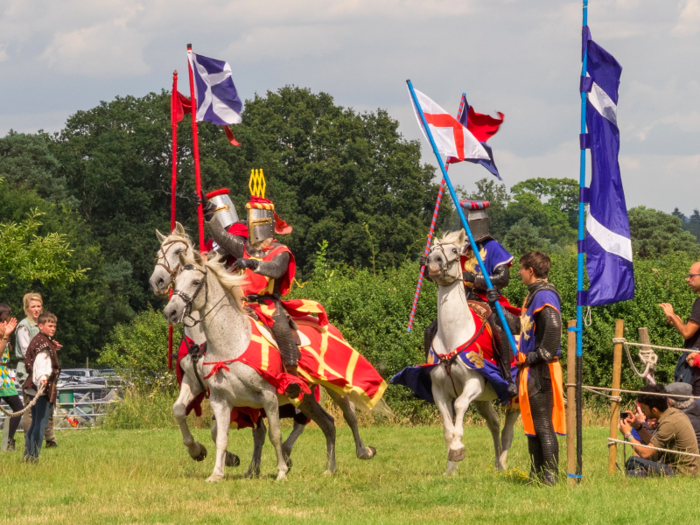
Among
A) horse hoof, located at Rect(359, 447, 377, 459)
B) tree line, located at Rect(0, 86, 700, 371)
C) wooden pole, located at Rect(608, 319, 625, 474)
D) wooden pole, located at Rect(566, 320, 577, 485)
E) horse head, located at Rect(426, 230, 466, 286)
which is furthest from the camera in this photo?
tree line, located at Rect(0, 86, 700, 371)

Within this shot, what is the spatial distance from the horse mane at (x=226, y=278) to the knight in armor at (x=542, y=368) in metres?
2.96

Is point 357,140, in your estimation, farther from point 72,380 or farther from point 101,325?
point 72,380

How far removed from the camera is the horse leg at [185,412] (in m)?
10.3

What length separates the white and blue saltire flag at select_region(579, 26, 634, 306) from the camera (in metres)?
8.58

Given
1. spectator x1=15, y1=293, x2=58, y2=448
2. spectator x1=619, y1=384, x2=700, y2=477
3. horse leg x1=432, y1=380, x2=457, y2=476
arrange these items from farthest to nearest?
1. spectator x1=15, y1=293, x2=58, y2=448
2. horse leg x1=432, y1=380, x2=457, y2=476
3. spectator x1=619, y1=384, x2=700, y2=477

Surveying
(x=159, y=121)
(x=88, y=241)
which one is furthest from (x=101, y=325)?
(x=159, y=121)

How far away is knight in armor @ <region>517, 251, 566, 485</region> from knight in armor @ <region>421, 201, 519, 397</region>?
59.6 inches

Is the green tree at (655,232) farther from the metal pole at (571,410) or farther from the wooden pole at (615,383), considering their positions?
the metal pole at (571,410)

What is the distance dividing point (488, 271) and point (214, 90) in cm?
442

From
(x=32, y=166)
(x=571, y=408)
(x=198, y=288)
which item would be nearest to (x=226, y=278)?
(x=198, y=288)

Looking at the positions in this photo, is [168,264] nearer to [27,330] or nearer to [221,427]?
[221,427]

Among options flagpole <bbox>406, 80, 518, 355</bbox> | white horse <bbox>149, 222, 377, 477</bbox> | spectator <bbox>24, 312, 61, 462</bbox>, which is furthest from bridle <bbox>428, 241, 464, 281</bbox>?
spectator <bbox>24, 312, 61, 462</bbox>

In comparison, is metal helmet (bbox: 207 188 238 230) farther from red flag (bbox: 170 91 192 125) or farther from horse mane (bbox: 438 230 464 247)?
horse mane (bbox: 438 230 464 247)

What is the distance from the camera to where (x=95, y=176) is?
2028 inches
